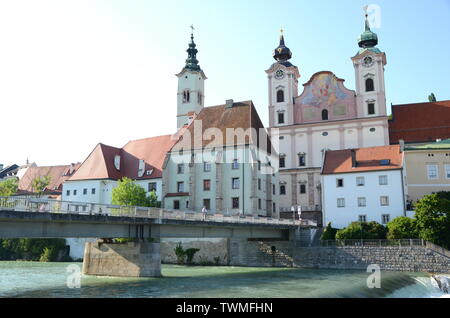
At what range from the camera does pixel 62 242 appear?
6406 centimetres

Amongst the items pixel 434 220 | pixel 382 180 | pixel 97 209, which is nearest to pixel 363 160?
pixel 382 180

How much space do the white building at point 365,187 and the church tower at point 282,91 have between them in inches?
776

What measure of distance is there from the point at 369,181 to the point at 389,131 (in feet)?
69.8

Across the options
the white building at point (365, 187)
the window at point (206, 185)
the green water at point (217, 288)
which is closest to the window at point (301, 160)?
the white building at point (365, 187)

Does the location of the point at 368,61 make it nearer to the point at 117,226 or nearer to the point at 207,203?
the point at 207,203

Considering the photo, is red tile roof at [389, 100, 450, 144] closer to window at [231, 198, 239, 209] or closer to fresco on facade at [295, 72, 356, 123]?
fresco on facade at [295, 72, 356, 123]

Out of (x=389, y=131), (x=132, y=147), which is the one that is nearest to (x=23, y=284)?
(x=132, y=147)

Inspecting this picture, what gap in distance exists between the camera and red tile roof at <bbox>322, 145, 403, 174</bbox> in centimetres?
5184

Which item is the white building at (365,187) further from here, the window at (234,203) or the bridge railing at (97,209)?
the bridge railing at (97,209)

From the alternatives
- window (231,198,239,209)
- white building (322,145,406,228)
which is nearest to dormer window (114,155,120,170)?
window (231,198,239,209)

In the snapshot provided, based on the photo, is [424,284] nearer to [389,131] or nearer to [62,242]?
[389,131]

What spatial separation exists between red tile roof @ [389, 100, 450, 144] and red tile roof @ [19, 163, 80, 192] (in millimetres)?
54452

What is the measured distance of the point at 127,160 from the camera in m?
71.8

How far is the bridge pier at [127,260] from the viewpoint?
33375 millimetres
